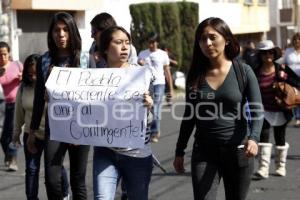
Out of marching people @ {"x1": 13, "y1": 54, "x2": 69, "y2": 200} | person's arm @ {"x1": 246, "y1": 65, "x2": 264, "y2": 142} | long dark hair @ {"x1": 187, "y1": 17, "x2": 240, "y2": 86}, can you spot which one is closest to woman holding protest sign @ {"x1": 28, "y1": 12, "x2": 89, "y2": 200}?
marching people @ {"x1": 13, "y1": 54, "x2": 69, "y2": 200}

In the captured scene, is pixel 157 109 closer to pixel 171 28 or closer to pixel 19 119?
pixel 19 119

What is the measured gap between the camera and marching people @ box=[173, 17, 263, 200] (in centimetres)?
483

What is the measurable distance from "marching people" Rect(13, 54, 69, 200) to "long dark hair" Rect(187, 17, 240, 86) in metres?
1.56

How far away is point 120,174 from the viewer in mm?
4949

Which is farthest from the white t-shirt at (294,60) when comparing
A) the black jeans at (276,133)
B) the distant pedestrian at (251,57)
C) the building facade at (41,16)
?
the building facade at (41,16)

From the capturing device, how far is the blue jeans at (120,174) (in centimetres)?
486

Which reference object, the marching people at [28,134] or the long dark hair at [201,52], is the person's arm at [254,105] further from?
the marching people at [28,134]

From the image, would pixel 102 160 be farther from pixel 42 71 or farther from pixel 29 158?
pixel 29 158

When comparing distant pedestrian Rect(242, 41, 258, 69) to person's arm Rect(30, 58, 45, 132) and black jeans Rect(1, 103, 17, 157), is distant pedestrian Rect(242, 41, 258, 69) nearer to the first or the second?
black jeans Rect(1, 103, 17, 157)

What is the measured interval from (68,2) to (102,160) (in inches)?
749

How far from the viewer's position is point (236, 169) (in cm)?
487

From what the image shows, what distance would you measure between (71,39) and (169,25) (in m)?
21.1

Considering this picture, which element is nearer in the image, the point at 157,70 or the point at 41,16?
the point at 157,70

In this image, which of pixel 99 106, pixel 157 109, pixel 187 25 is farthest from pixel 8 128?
pixel 187 25
